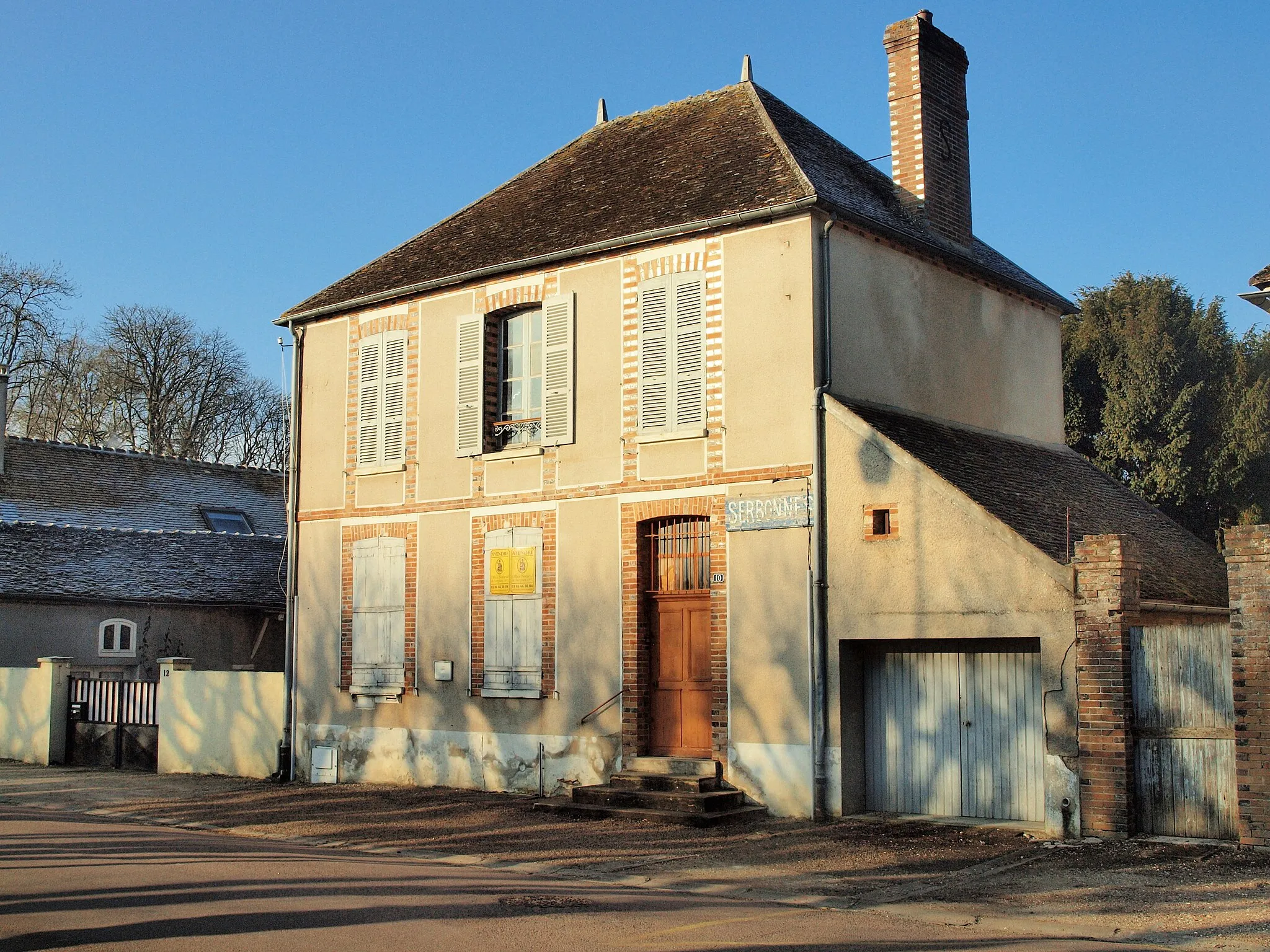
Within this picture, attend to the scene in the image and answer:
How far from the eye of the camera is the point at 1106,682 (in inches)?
480

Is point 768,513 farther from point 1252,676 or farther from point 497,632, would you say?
point 1252,676

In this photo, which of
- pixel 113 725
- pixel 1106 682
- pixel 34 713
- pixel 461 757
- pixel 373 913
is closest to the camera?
pixel 373 913

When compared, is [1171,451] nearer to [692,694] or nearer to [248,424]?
[692,694]

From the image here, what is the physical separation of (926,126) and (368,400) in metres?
8.43

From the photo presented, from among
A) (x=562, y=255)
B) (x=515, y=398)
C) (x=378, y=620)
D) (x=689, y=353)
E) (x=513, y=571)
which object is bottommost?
(x=378, y=620)

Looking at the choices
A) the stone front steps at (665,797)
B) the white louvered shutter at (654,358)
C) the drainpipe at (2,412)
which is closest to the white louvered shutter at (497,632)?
the stone front steps at (665,797)

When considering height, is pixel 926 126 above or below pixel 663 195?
above

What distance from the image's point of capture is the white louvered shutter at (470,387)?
686 inches

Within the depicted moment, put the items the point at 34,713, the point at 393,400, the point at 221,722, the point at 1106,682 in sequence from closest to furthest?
the point at 1106,682 → the point at 393,400 → the point at 221,722 → the point at 34,713

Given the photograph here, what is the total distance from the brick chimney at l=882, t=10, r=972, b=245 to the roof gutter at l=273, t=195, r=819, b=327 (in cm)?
308

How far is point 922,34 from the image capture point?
1723 cm

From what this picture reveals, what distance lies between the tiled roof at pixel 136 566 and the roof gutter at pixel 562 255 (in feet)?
24.9

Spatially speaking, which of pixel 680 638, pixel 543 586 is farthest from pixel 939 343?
pixel 543 586

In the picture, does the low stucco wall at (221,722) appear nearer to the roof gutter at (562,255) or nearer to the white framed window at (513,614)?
the white framed window at (513,614)
